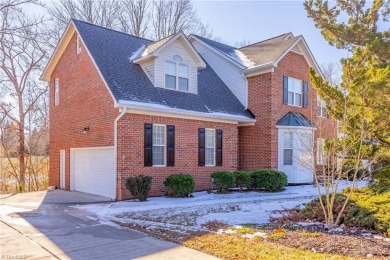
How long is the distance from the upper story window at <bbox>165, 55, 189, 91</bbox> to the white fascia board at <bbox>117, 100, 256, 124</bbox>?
5.53 ft

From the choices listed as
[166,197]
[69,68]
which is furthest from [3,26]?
[166,197]

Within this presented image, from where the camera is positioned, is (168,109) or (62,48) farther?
(62,48)

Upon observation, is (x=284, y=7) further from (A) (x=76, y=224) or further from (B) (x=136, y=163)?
(A) (x=76, y=224)

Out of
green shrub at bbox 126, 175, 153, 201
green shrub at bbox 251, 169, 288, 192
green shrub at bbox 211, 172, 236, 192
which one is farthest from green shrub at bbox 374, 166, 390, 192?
green shrub at bbox 126, 175, 153, 201

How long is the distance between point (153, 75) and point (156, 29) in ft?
64.8

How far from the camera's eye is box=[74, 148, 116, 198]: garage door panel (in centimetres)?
1342

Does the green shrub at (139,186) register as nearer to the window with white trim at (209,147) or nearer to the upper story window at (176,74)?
the window with white trim at (209,147)

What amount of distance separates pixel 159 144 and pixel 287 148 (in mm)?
7113

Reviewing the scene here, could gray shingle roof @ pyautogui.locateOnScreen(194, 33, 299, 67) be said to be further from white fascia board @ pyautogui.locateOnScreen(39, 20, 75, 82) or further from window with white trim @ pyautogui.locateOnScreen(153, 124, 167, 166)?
white fascia board @ pyautogui.locateOnScreen(39, 20, 75, 82)

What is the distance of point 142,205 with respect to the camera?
1127 centimetres

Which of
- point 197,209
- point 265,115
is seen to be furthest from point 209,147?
point 197,209

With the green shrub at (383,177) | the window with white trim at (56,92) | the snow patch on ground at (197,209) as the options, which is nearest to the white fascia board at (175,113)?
the snow patch on ground at (197,209)

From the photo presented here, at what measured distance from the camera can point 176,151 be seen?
1421 cm

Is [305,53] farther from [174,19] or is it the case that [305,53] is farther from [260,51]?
[174,19]
